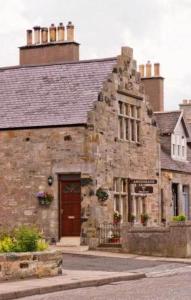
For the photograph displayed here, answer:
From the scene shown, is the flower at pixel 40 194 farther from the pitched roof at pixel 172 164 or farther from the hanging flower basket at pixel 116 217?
the pitched roof at pixel 172 164

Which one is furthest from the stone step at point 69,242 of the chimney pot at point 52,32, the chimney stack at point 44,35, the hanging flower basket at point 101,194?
the chimney stack at point 44,35

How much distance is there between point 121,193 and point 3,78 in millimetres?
7259

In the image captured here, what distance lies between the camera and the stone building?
31172 millimetres

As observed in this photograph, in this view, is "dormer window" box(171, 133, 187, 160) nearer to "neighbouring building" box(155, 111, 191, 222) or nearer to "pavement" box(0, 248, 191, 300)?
"neighbouring building" box(155, 111, 191, 222)

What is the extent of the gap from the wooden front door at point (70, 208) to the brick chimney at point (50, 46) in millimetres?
7641

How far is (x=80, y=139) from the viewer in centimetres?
3100

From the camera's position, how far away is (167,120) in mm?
42281

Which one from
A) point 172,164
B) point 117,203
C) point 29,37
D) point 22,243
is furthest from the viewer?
point 172,164

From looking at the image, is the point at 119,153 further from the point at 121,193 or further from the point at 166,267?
the point at 166,267

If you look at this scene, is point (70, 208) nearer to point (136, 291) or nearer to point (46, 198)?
point (46, 198)

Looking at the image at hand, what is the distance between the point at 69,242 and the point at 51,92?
633 centimetres

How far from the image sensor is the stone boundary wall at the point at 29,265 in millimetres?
19125

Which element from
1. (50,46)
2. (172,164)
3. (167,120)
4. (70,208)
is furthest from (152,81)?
(70,208)

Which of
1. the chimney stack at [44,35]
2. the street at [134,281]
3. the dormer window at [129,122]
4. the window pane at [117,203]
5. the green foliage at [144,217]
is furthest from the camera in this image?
the chimney stack at [44,35]
